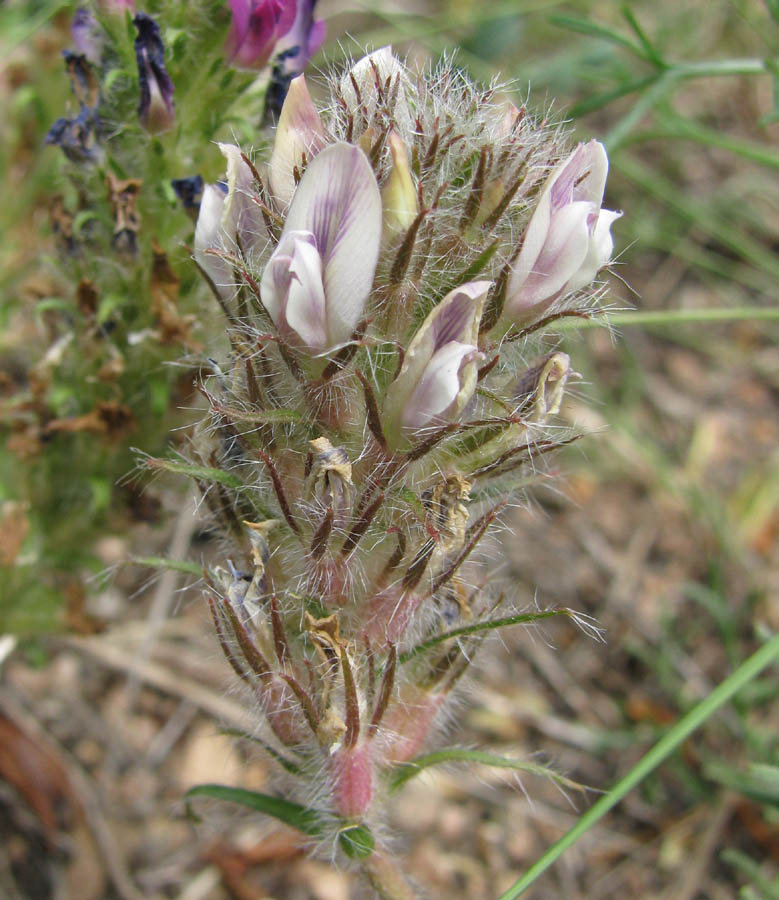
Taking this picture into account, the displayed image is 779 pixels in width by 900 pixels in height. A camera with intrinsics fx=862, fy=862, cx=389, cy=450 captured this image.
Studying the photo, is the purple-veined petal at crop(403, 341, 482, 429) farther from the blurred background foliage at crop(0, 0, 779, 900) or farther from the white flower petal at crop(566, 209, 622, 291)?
the blurred background foliage at crop(0, 0, 779, 900)

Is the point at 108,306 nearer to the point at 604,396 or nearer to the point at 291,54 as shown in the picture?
the point at 291,54

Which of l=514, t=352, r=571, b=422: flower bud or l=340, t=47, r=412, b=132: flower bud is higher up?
l=340, t=47, r=412, b=132: flower bud

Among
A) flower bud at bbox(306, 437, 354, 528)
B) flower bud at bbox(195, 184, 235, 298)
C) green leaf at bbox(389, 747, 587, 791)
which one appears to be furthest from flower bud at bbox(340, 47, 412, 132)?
green leaf at bbox(389, 747, 587, 791)

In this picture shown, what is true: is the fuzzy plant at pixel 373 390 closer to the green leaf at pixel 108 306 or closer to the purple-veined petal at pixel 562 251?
the purple-veined petal at pixel 562 251

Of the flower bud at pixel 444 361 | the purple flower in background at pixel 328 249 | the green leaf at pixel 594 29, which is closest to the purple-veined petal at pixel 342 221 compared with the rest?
the purple flower in background at pixel 328 249

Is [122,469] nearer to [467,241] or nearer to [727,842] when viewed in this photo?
[467,241]

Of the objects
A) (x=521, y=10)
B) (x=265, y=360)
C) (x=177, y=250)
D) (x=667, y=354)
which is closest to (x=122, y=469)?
(x=177, y=250)

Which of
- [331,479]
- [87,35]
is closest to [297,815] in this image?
[331,479]
